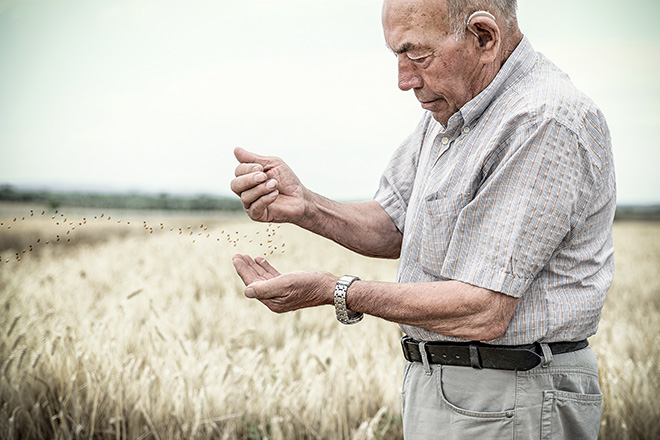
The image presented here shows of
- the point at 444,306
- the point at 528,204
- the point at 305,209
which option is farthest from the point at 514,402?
the point at 305,209

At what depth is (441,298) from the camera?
7.06ft

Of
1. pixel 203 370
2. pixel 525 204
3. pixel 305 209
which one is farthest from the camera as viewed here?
pixel 203 370

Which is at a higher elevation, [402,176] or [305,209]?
[402,176]

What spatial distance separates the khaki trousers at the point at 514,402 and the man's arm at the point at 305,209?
24.5 inches

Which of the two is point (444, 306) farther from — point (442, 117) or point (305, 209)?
point (305, 209)

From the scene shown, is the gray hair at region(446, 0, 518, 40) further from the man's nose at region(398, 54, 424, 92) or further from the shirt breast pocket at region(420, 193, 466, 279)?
the shirt breast pocket at region(420, 193, 466, 279)

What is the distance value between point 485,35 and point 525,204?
0.58 metres

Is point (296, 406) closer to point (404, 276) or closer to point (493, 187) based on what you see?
point (404, 276)

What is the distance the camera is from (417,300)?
2.17m

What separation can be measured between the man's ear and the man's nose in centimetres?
21

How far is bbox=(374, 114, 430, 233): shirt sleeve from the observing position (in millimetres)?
2886

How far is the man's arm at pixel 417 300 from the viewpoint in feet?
7.03

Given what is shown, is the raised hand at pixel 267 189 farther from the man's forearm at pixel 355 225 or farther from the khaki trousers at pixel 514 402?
the khaki trousers at pixel 514 402

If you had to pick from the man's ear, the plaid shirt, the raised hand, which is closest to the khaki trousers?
the plaid shirt
